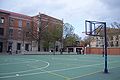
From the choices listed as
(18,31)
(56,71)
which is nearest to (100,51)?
(18,31)

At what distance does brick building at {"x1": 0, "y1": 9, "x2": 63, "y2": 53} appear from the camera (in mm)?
60469

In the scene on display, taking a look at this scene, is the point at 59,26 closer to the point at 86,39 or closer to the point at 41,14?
the point at 41,14

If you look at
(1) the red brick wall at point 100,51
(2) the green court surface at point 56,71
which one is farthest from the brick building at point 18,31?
(2) the green court surface at point 56,71

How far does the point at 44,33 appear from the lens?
62688 millimetres

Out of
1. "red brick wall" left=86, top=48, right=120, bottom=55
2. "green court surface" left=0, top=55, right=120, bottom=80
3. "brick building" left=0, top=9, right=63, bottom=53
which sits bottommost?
"green court surface" left=0, top=55, right=120, bottom=80

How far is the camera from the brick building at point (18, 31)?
198 feet

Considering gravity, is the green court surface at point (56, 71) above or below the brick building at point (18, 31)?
below

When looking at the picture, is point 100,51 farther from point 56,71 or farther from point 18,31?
point 56,71

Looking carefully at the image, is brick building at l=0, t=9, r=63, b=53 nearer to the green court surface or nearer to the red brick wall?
the red brick wall

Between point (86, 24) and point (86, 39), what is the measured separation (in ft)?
258

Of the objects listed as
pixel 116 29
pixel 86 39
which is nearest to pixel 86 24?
pixel 116 29

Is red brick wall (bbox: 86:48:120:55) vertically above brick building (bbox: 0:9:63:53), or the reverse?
brick building (bbox: 0:9:63:53)

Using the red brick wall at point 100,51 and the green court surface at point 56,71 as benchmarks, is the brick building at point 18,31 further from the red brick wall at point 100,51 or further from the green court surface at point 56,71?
the green court surface at point 56,71

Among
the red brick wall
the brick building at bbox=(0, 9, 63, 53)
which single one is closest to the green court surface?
the brick building at bbox=(0, 9, 63, 53)
